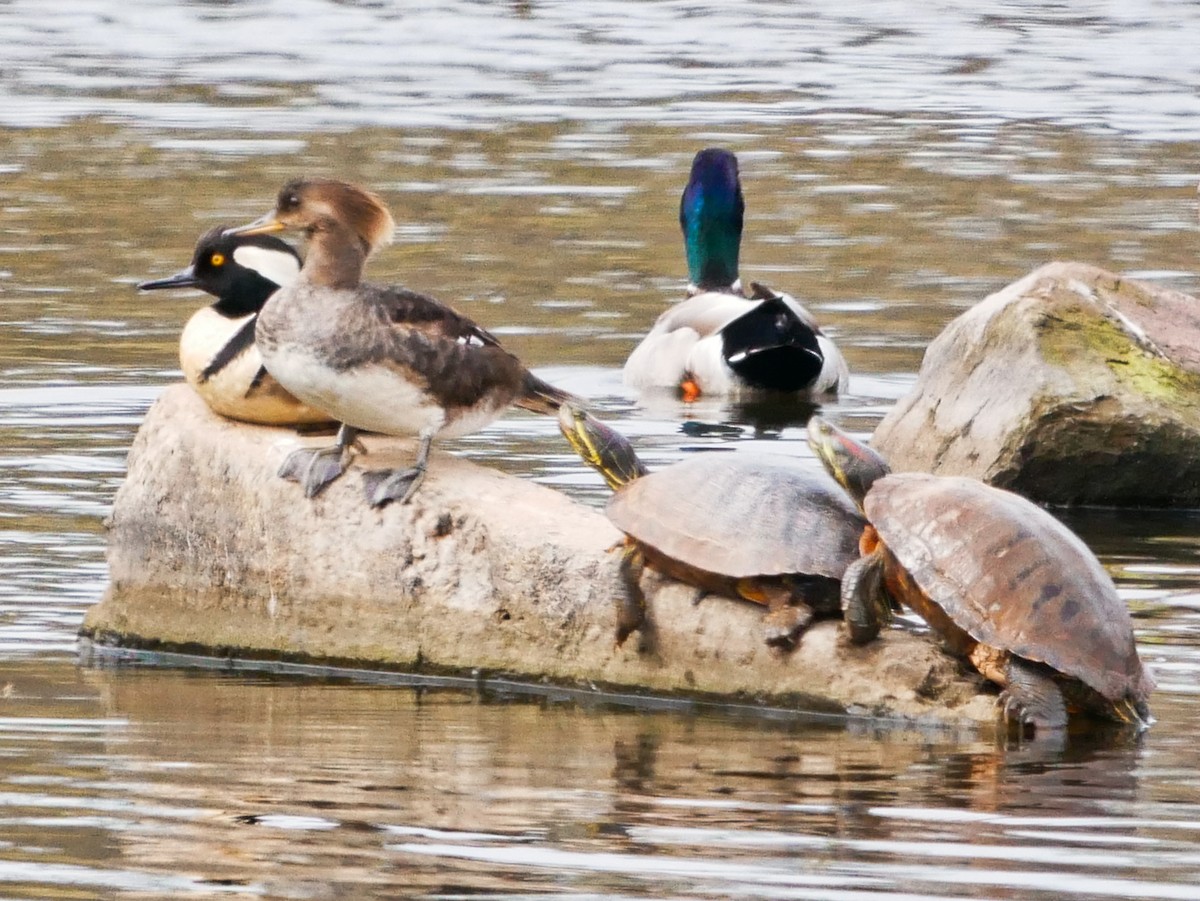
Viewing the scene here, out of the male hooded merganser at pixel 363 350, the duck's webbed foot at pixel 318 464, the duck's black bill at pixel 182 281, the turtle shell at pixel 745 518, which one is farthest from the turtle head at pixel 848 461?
the duck's black bill at pixel 182 281

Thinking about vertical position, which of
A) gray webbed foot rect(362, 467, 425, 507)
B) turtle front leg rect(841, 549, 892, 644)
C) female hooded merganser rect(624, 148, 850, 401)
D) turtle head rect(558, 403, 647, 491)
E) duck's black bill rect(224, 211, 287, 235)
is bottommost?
female hooded merganser rect(624, 148, 850, 401)

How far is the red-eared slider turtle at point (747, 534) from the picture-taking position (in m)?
6.88

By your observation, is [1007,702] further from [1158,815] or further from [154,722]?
[154,722]

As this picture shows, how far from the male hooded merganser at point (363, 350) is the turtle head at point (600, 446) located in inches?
9.3

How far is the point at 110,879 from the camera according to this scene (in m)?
5.00

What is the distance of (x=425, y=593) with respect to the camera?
751 centimetres

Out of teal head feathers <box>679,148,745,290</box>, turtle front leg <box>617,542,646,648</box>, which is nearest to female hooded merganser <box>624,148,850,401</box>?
teal head feathers <box>679,148,745,290</box>

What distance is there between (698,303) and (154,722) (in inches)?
304

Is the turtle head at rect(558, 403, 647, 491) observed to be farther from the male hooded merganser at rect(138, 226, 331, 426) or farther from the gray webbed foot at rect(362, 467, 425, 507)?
the male hooded merganser at rect(138, 226, 331, 426)

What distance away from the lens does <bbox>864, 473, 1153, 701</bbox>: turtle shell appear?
21.1 feet

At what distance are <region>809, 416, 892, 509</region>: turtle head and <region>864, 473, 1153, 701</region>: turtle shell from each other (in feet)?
0.92

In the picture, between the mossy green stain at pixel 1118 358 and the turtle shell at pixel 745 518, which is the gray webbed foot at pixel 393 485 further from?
the mossy green stain at pixel 1118 358

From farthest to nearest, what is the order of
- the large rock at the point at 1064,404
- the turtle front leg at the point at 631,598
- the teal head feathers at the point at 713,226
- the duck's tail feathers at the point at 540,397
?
the teal head feathers at the point at 713,226 < the large rock at the point at 1064,404 < the duck's tail feathers at the point at 540,397 < the turtle front leg at the point at 631,598

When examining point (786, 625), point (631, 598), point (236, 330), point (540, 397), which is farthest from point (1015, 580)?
point (236, 330)
